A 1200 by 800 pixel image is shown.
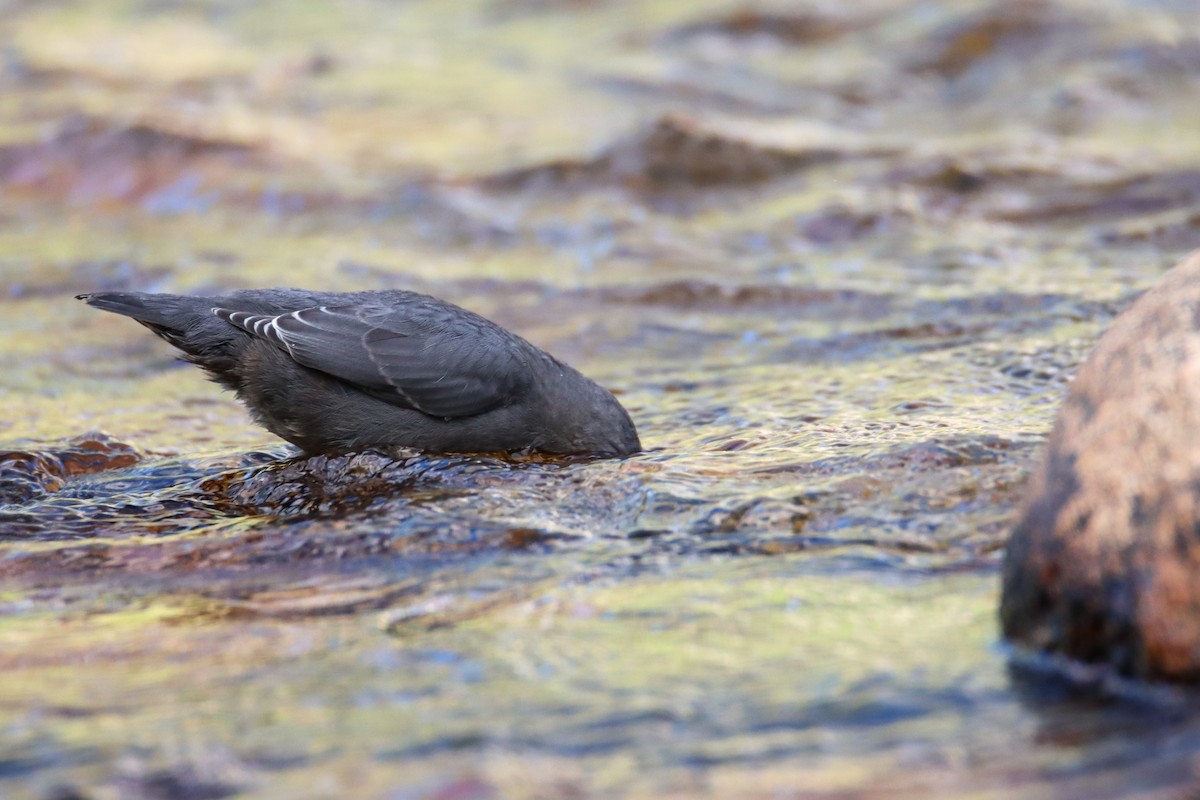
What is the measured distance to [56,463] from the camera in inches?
224

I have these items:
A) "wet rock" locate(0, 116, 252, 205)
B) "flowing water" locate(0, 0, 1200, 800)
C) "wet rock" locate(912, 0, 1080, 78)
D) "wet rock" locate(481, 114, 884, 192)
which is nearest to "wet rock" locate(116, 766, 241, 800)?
"flowing water" locate(0, 0, 1200, 800)

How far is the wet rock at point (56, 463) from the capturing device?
540cm

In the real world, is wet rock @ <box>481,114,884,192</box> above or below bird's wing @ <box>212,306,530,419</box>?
above

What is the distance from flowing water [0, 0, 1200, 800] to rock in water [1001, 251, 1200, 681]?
0.14m

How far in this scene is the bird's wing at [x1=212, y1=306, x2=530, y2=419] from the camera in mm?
5641

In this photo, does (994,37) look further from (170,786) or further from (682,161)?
(170,786)

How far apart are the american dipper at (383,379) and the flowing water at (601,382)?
21 cm

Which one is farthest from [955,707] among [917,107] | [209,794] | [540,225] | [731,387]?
[917,107]

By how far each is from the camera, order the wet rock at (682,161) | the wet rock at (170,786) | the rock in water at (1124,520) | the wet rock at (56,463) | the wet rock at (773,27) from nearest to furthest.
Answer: the wet rock at (170,786) → the rock in water at (1124,520) → the wet rock at (56,463) → the wet rock at (682,161) → the wet rock at (773,27)

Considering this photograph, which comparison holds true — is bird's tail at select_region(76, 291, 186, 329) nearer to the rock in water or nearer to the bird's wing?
the bird's wing

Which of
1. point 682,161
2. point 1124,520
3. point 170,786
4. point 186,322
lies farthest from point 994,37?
point 170,786

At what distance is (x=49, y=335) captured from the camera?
812 cm

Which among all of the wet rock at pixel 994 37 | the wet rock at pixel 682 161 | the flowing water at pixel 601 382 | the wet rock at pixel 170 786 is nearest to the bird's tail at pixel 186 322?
the flowing water at pixel 601 382

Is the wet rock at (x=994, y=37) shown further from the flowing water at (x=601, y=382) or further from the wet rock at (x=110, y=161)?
the wet rock at (x=110, y=161)
